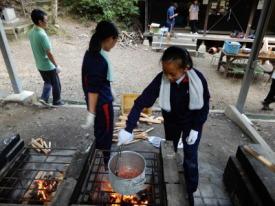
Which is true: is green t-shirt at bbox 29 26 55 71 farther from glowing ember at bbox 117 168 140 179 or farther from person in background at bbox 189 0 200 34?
person in background at bbox 189 0 200 34

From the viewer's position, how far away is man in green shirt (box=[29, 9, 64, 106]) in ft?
16.1

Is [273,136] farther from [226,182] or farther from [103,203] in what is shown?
[103,203]

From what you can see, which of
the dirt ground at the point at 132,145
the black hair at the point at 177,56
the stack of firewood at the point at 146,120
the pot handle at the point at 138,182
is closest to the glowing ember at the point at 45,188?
the dirt ground at the point at 132,145

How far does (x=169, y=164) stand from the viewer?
9.37 feet

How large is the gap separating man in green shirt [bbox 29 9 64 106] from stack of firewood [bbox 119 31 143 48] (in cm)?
1036

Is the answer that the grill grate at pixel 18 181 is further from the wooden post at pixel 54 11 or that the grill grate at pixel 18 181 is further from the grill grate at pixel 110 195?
the wooden post at pixel 54 11

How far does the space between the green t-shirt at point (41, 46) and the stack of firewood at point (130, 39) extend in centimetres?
1062

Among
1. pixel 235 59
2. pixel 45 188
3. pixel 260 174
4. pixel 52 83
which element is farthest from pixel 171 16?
pixel 45 188

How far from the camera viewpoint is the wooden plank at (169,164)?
265 centimetres

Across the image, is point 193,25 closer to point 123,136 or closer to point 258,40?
point 258,40

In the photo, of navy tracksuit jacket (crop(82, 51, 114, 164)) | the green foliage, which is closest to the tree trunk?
the green foliage

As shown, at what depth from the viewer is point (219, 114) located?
20.2 ft

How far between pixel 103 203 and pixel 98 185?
409 mm

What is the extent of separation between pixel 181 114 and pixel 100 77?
1176 millimetres
